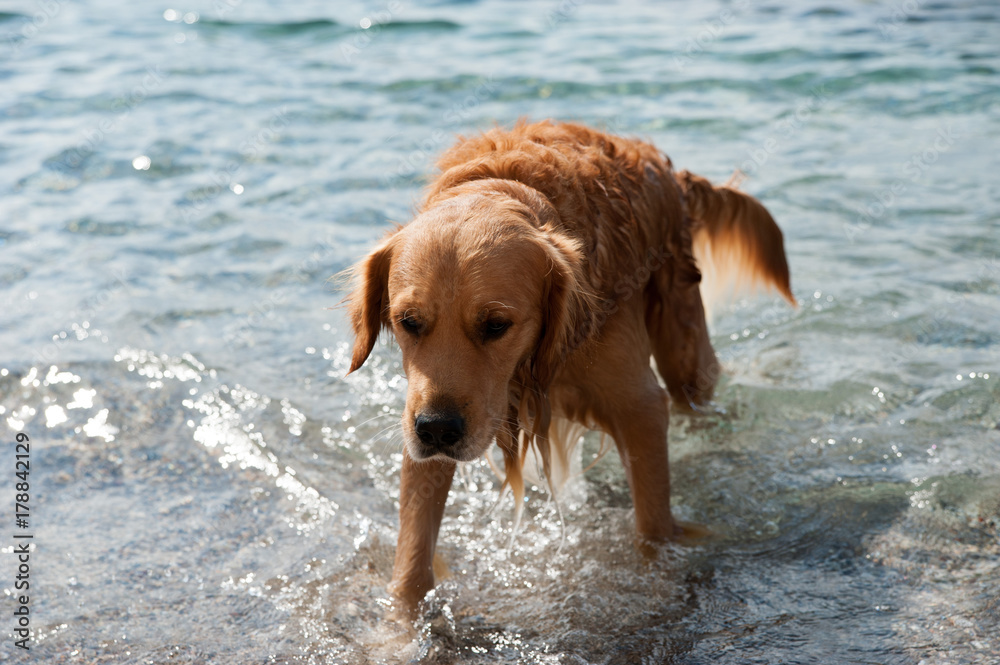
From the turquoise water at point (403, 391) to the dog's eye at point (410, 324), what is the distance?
0.74 m

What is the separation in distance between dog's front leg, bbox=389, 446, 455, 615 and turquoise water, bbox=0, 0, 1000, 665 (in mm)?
111

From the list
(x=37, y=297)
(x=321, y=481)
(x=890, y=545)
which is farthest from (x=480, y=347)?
(x=37, y=297)

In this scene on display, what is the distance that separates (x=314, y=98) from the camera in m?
10.3

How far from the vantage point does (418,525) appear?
3.43 m

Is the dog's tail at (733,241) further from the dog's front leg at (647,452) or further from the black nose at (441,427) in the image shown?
the black nose at (441,427)

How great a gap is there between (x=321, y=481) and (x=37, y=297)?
2.67 meters

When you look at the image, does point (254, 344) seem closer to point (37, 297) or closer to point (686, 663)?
point (37, 297)

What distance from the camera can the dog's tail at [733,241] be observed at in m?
4.69

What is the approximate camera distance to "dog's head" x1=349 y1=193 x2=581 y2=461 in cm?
293
